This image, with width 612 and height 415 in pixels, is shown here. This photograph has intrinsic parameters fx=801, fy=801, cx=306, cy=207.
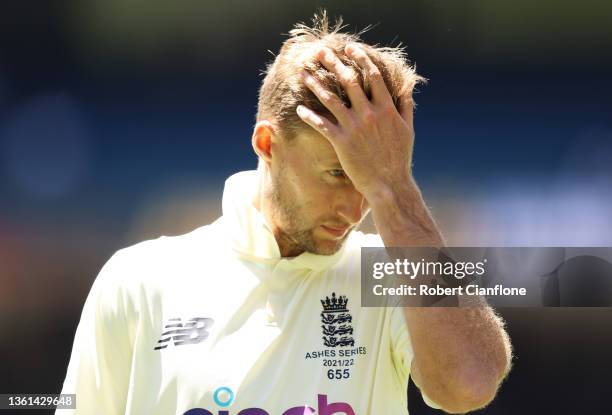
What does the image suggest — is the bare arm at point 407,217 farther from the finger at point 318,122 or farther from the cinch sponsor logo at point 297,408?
the cinch sponsor logo at point 297,408

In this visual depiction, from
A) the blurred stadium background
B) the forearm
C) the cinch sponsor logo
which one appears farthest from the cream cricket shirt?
the blurred stadium background

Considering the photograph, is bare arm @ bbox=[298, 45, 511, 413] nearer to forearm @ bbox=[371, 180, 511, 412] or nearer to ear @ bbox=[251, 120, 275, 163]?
forearm @ bbox=[371, 180, 511, 412]

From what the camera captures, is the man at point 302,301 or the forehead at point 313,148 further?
the forehead at point 313,148

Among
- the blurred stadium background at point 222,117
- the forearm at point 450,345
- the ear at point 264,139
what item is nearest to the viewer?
the forearm at point 450,345

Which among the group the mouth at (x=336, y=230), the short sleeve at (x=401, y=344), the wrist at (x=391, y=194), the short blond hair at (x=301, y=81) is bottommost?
the short sleeve at (x=401, y=344)

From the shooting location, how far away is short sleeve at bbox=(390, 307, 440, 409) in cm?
169

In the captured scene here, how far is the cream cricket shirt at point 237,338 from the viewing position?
5.56 ft

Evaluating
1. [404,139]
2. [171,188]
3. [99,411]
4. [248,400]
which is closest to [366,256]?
[404,139]

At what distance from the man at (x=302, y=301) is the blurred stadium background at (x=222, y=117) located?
218 cm

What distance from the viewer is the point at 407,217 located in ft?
5.46

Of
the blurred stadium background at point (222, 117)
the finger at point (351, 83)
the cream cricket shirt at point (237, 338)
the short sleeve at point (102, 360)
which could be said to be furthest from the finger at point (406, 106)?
the blurred stadium background at point (222, 117)

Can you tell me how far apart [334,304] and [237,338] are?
23 centimetres

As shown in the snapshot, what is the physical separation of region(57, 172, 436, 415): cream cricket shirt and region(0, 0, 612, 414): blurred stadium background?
7.24ft

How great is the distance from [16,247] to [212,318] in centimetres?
266
